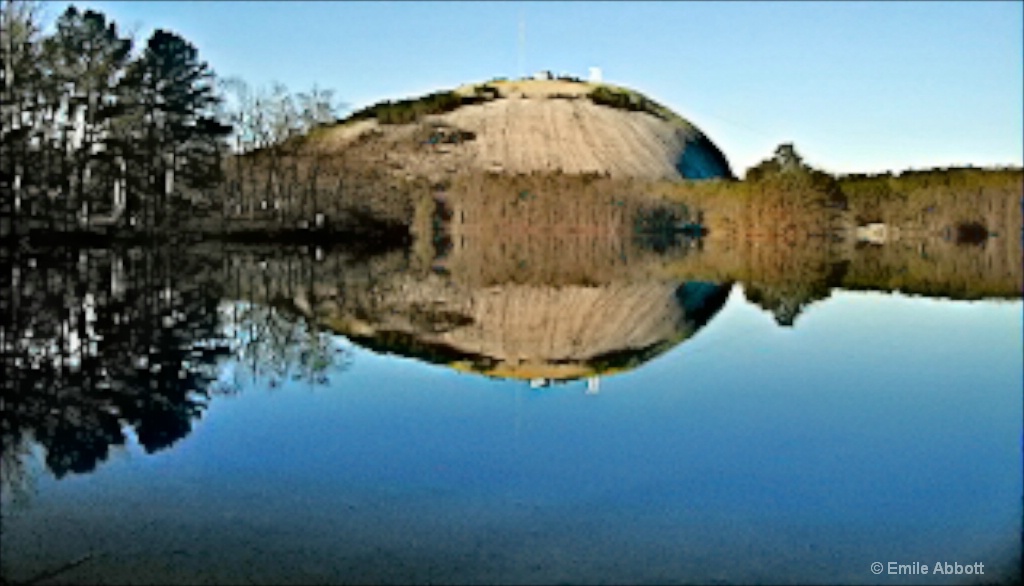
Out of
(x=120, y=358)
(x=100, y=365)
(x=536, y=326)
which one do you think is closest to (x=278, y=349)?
(x=120, y=358)

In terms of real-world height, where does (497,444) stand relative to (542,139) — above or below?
below

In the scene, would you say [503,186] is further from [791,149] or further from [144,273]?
[144,273]

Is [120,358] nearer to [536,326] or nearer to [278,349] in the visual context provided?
[278,349]

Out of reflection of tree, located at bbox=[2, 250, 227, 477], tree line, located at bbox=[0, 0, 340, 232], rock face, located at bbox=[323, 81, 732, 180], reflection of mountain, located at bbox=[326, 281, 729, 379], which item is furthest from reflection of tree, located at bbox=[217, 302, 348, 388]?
rock face, located at bbox=[323, 81, 732, 180]

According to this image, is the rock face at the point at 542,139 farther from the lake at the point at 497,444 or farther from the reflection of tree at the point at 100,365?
the lake at the point at 497,444

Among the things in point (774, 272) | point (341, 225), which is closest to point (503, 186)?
point (341, 225)

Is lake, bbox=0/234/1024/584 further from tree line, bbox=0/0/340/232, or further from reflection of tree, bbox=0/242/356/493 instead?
tree line, bbox=0/0/340/232

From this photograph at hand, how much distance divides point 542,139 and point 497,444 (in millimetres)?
152554

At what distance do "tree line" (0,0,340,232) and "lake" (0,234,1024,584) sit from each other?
24094mm

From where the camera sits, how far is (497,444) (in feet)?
43.0

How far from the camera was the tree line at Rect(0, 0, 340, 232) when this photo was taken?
52125 mm

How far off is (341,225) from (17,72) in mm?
34431

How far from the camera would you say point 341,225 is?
84938mm

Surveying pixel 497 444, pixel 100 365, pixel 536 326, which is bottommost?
pixel 497 444
